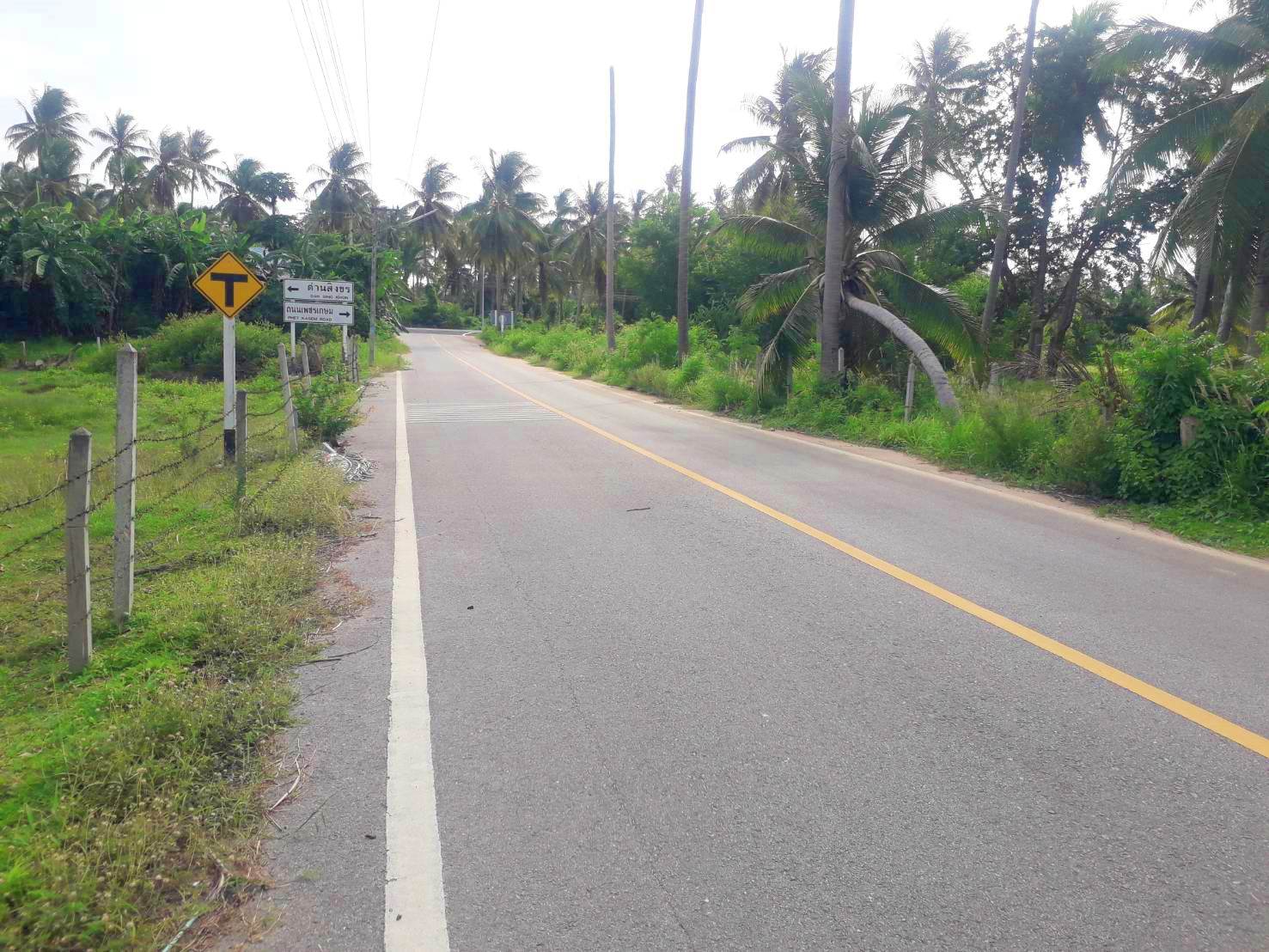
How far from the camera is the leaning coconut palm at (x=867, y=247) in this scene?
18.0m

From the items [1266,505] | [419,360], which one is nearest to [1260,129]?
[1266,505]

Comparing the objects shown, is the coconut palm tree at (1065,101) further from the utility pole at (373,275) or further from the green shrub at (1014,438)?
the utility pole at (373,275)

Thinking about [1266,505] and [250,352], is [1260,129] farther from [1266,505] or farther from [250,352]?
[250,352]

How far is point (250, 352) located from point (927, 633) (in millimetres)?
31099

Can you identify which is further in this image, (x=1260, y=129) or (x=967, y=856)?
(x=1260, y=129)

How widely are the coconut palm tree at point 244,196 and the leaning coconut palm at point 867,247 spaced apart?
150 ft

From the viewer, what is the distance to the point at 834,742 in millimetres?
3996

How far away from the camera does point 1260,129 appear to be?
17234mm

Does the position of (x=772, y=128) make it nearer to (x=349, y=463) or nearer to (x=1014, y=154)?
(x=1014, y=154)

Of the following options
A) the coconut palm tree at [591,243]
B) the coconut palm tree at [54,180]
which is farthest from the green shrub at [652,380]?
the coconut palm tree at [54,180]

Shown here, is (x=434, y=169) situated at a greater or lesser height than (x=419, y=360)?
greater

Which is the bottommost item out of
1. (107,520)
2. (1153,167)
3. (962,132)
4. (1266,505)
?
(107,520)

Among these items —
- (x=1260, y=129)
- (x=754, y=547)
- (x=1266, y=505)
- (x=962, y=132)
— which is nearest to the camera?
(x=754, y=547)

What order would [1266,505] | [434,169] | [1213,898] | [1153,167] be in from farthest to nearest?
[434,169]
[1153,167]
[1266,505]
[1213,898]
